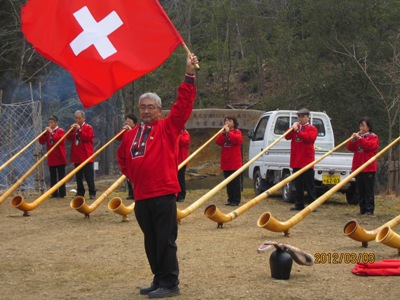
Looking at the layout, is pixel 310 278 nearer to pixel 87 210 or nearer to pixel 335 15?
pixel 87 210

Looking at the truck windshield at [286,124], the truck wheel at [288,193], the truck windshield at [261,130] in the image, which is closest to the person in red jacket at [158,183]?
the truck wheel at [288,193]

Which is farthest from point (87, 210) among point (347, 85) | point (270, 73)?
point (270, 73)

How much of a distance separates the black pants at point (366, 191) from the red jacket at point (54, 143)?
252 inches

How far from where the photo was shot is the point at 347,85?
24078 millimetres

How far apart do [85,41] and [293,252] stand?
9.33 ft

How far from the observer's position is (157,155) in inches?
255

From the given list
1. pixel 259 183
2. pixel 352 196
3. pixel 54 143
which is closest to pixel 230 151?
pixel 259 183

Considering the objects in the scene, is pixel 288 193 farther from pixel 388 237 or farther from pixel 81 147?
pixel 388 237

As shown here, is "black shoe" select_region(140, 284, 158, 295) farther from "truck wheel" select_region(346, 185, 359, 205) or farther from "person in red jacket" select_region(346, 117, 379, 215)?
"truck wheel" select_region(346, 185, 359, 205)

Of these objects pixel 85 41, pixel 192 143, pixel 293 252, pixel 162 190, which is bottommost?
pixel 192 143

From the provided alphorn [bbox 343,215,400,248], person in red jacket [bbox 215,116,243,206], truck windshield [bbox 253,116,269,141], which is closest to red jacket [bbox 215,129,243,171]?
person in red jacket [bbox 215,116,243,206]

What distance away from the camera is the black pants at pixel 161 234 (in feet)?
21.3

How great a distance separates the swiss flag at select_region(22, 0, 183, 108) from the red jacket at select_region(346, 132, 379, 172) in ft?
20.0

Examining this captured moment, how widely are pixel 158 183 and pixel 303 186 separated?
7.07 m
